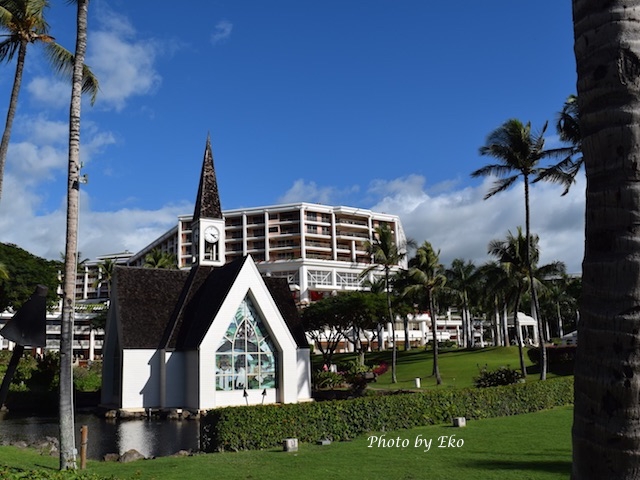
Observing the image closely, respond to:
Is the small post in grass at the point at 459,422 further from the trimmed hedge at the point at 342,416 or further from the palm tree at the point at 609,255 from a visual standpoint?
the palm tree at the point at 609,255

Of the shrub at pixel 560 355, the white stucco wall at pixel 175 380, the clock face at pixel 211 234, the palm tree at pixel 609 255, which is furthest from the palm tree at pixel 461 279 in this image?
the palm tree at pixel 609 255

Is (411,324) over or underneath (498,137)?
underneath

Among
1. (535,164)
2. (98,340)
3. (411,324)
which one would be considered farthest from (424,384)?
(98,340)

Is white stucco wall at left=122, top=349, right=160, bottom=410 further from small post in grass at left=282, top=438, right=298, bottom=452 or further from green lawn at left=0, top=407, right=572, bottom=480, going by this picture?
small post in grass at left=282, top=438, right=298, bottom=452

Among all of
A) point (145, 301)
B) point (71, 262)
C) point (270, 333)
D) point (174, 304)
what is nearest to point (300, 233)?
point (174, 304)

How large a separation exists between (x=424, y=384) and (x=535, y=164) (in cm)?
1819

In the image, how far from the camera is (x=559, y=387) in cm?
2617

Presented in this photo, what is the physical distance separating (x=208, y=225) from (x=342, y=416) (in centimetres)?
2521

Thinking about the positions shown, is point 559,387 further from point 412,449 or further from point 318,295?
point 318,295

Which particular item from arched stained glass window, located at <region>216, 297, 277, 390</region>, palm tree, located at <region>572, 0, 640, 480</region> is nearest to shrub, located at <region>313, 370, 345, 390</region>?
arched stained glass window, located at <region>216, 297, 277, 390</region>

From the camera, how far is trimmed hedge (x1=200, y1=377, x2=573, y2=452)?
1847 cm

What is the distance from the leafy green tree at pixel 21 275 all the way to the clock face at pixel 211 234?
24.0 metres

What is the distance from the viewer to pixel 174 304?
129ft

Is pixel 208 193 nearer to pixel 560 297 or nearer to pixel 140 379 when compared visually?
pixel 140 379
